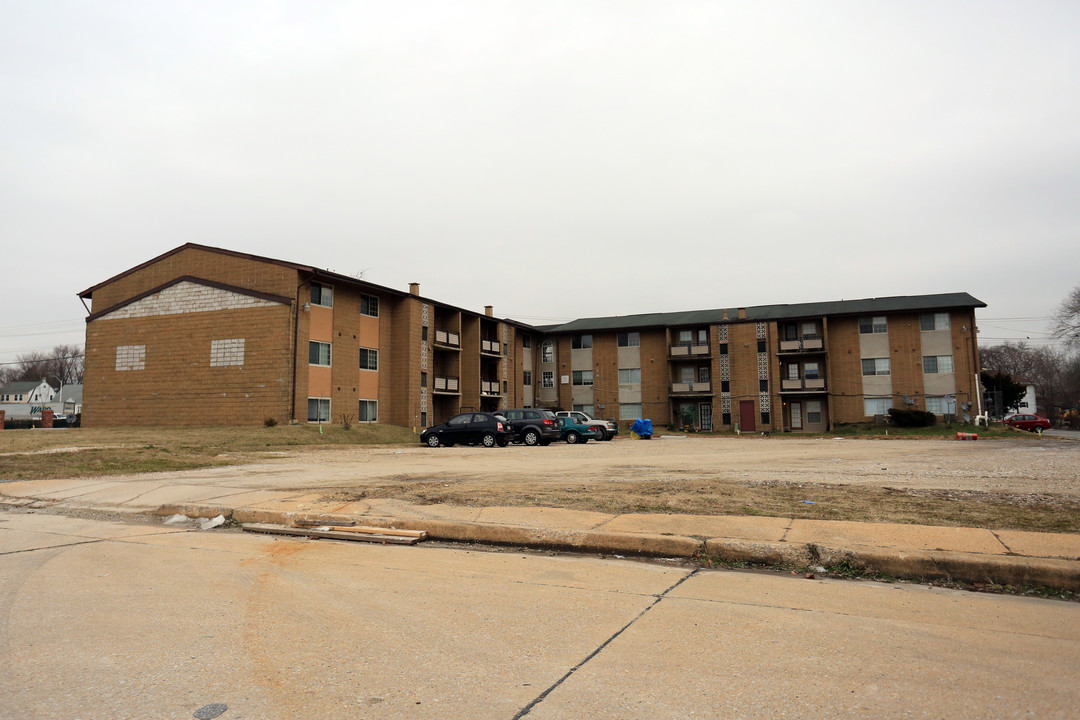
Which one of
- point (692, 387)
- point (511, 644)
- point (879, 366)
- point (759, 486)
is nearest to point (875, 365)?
point (879, 366)

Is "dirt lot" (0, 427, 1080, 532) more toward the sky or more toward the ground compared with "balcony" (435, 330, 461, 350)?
more toward the ground

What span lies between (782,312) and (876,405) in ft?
31.6

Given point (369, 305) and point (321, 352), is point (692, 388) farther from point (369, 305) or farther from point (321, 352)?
point (321, 352)

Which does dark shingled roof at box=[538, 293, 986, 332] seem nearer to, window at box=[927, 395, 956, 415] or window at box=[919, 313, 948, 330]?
window at box=[919, 313, 948, 330]

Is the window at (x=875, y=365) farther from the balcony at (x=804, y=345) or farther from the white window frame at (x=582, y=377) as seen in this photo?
→ the white window frame at (x=582, y=377)

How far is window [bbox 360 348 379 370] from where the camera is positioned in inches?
1573

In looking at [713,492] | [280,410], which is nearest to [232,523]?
[713,492]

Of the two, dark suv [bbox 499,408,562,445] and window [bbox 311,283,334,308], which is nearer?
dark suv [bbox 499,408,562,445]

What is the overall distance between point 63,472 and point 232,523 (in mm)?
8615

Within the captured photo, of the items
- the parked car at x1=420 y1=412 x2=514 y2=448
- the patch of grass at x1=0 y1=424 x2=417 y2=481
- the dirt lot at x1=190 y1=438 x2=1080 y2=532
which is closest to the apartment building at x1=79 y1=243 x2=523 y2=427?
the patch of grass at x1=0 y1=424 x2=417 y2=481

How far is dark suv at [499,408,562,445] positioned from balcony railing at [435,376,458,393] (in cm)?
1610

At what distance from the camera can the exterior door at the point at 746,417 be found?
2025 inches

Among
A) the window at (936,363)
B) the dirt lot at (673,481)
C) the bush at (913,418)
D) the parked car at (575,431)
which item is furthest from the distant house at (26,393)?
the window at (936,363)

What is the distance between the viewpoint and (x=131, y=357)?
3697cm
